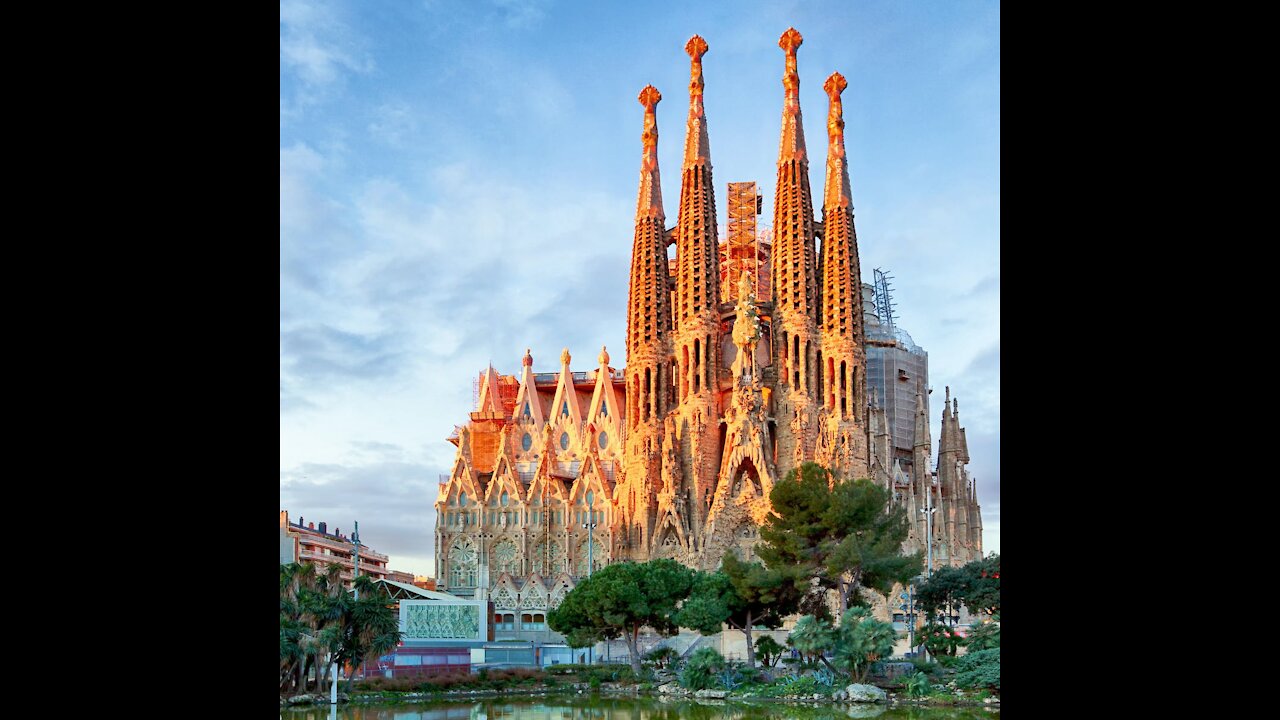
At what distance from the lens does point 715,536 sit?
146ft

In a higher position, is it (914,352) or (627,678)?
(914,352)

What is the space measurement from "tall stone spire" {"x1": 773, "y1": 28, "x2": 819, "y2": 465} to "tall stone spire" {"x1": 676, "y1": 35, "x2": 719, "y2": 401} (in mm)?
2677

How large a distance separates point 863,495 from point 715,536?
45.0 feet

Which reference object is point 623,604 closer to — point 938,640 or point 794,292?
point 938,640

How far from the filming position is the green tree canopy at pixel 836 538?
30.6m

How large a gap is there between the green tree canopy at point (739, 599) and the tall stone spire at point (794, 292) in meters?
14.2

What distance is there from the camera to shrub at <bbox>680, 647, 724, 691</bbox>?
1129 inches

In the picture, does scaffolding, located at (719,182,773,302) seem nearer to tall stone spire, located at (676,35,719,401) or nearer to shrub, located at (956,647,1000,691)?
tall stone spire, located at (676,35,719,401)

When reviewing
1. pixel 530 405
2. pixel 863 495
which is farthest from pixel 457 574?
pixel 863 495

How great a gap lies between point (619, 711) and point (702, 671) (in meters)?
3.94

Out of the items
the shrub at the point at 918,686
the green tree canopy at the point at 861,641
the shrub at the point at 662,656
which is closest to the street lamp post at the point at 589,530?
the shrub at the point at 662,656

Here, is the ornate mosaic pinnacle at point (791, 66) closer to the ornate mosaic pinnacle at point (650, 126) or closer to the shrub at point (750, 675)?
the ornate mosaic pinnacle at point (650, 126)

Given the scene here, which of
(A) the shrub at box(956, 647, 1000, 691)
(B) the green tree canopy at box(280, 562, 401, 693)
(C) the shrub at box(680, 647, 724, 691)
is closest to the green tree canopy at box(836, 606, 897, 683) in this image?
(A) the shrub at box(956, 647, 1000, 691)
